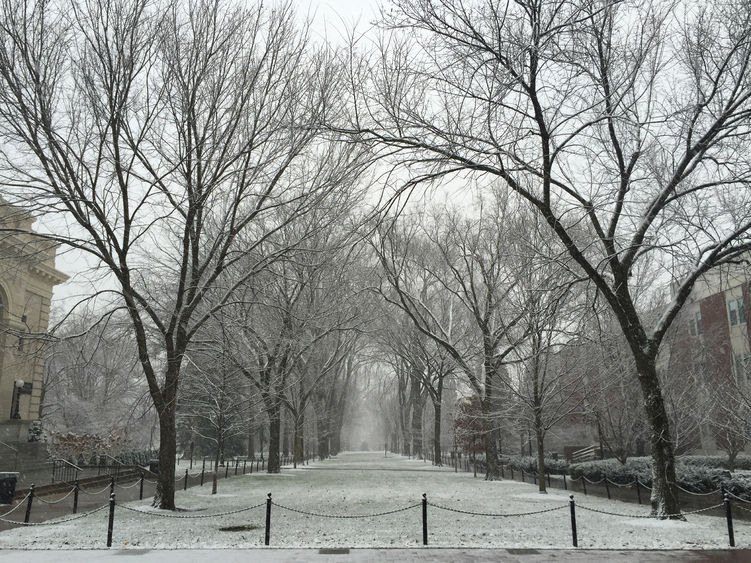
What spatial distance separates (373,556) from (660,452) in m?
7.34

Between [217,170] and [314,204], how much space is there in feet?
8.14

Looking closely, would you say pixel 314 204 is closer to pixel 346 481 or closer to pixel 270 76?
pixel 270 76

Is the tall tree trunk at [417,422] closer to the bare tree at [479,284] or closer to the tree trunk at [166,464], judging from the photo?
the bare tree at [479,284]

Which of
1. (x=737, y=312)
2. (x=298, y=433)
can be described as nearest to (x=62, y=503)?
(x=298, y=433)

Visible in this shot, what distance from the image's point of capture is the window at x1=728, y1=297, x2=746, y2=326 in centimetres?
3275

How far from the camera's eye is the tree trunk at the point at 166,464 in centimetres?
1472

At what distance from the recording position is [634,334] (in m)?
13.9

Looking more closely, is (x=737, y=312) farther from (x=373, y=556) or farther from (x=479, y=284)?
(x=373, y=556)

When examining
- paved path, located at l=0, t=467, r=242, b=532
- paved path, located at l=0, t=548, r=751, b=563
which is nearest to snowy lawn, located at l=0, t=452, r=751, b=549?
paved path, located at l=0, t=548, r=751, b=563

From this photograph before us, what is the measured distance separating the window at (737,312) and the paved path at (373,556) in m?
26.7

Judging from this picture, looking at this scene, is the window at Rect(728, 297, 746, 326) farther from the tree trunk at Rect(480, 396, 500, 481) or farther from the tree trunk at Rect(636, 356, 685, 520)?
the tree trunk at Rect(636, 356, 685, 520)

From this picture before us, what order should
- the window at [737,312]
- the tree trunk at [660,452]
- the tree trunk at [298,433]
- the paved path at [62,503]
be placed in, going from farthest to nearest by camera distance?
the tree trunk at [298,433] → the window at [737,312] → the paved path at [62,503] → the tree trunk at [660,452]

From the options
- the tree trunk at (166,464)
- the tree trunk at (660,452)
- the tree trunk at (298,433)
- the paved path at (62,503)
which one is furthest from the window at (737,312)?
the tree trunk at (166,464)

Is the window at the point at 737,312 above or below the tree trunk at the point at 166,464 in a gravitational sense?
above
